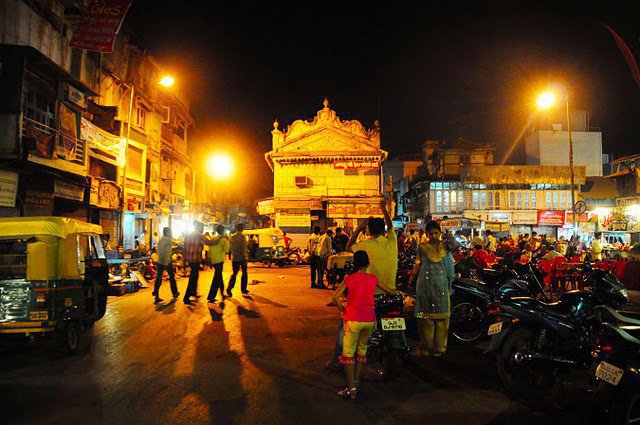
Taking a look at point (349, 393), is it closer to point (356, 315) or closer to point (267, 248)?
point (356, 315)

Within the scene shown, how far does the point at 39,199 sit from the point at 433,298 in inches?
560

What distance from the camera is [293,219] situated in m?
36.2

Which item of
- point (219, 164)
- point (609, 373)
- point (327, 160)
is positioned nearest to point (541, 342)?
point (609, 373)

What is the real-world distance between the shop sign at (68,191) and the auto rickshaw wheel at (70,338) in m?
10.4

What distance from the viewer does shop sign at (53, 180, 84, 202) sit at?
15.2 metres

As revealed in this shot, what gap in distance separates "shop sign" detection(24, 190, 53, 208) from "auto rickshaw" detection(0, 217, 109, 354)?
828 cm

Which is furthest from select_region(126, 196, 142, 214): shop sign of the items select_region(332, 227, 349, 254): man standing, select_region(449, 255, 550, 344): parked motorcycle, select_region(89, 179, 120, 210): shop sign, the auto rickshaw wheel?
select_region(449, 255, 550, 344): parked motorcycle

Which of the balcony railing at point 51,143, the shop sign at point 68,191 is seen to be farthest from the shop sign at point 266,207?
the balcony railing at point 51,143

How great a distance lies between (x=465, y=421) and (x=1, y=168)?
568 inches

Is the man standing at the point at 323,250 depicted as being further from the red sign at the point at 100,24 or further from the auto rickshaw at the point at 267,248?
the red sign at the point at 100,24

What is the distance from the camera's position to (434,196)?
40469 millimetres

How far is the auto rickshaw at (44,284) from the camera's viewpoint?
6.09 meters

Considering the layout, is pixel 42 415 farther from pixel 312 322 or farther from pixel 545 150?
pixel 545 150

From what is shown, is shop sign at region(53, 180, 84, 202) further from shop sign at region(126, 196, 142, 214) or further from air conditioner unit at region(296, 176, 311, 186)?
air conditioner unit at region(296, 176, 311, 186)
